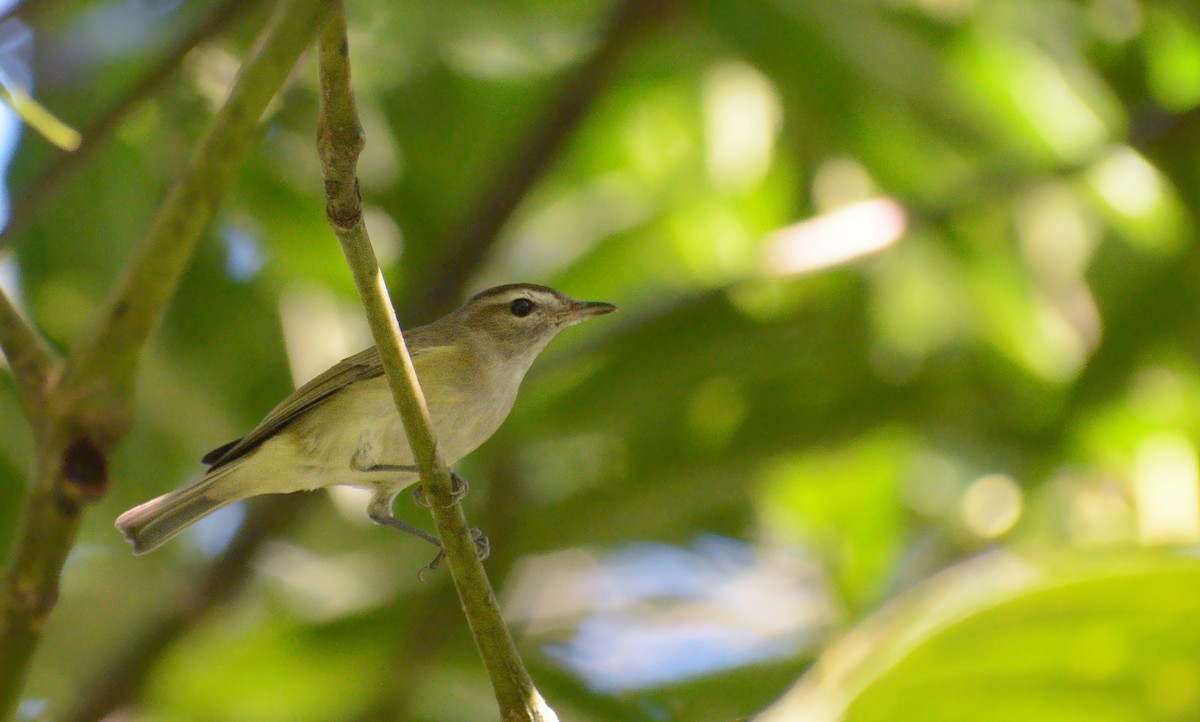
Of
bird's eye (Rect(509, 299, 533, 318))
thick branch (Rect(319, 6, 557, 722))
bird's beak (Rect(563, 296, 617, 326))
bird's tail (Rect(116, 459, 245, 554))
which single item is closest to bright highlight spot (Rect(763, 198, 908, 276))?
bird's beak (Rect(563, 296, 617, 326))

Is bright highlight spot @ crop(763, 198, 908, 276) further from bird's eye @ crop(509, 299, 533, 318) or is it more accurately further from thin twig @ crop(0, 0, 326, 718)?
thin twig @ crop(0, 0, 326, 718)

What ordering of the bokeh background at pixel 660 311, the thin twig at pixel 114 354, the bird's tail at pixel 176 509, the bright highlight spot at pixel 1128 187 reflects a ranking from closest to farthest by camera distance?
the thin twig at pixel 114 354 → the bird's tail at pixel 176 509 → the bokeh background at pixel 660 311 → the bright highlight spot at pixel 1128 187

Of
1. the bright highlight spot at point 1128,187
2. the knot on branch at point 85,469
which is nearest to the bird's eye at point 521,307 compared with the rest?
the bright highlight spot at point 1128,187

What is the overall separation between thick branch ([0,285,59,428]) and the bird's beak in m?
2.47

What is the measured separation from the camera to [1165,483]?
16.6 ft

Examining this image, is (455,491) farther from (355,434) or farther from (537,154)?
(537,154)

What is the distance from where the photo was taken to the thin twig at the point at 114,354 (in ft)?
6.70

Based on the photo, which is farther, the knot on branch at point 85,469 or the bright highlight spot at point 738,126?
the bright highlight spot at point 738,126

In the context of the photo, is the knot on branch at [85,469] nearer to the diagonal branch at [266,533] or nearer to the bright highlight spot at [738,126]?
the diagonal branch at [266,533]

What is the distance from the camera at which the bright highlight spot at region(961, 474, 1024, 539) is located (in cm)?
537

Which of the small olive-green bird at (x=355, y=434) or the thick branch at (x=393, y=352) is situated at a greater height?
the small olive-green bird at (x=355, y=434)

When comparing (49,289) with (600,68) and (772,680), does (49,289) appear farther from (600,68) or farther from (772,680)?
(772,680)

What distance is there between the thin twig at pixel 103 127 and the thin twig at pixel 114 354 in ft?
2.74

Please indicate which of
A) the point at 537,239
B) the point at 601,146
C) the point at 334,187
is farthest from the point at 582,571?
the point at 334,187
